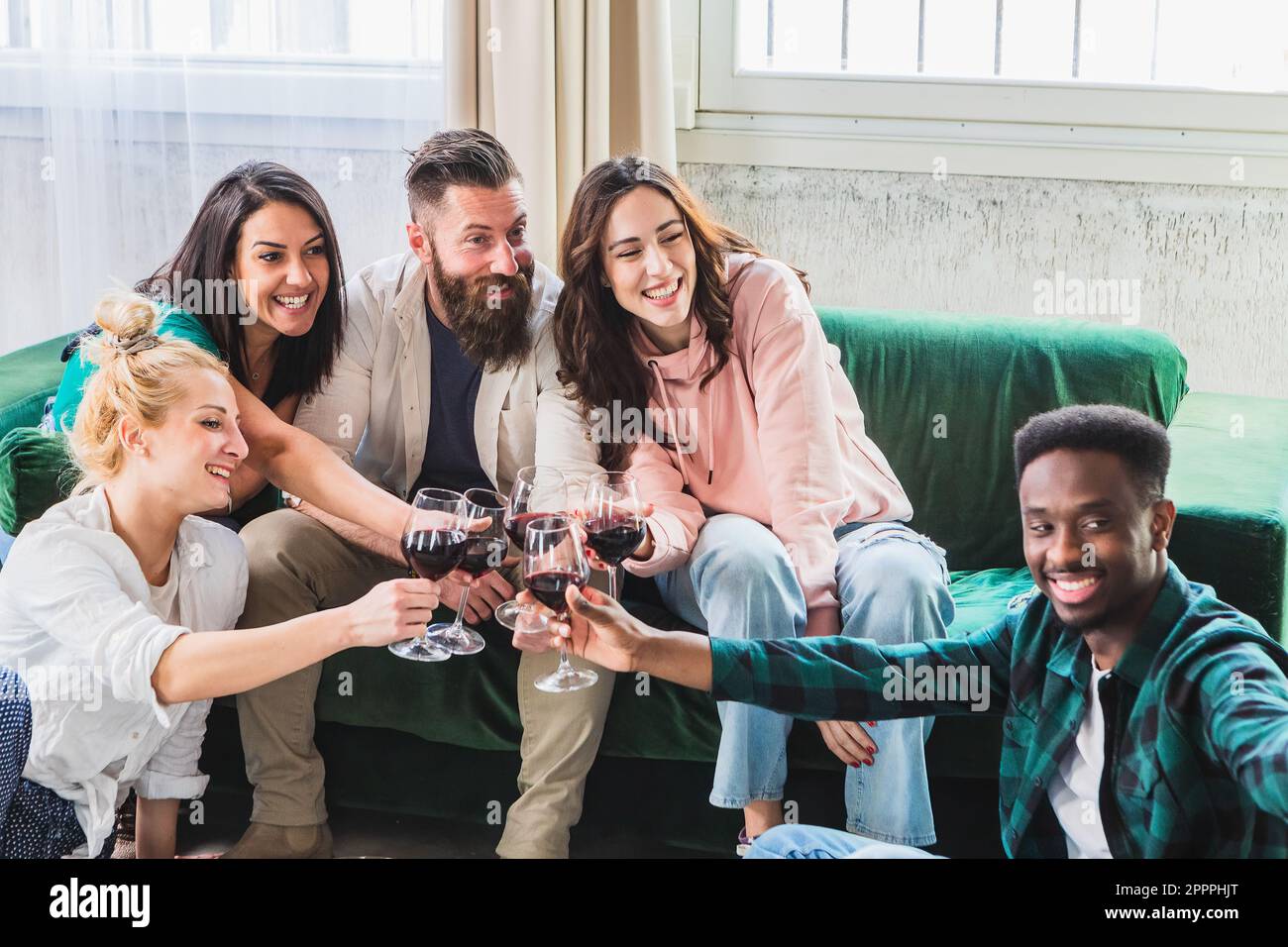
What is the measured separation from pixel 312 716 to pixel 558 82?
140 centimetres

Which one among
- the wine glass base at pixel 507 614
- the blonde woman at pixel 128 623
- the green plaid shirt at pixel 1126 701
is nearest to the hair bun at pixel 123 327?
the blonde woman at pixel 128 623

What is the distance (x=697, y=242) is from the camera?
2188 mm

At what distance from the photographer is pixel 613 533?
169cm

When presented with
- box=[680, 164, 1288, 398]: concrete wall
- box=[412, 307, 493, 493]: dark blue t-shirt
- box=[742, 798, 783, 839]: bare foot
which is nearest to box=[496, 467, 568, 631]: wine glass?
box=[412, 307, 493, 493]: dark blue t-shirt

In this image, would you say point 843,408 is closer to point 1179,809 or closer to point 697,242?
point 697,242

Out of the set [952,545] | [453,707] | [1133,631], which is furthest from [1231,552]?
[453,707]

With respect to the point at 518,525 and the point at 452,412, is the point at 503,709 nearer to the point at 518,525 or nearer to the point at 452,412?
the point at 518,525

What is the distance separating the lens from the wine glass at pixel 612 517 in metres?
1.69

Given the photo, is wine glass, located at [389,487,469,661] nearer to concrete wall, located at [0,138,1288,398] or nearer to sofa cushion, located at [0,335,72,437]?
sofa cushion, located at [0,335,72,437]

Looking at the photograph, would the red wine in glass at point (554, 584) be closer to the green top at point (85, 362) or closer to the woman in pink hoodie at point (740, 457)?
the woman in pink hoodie at point (740, 457)

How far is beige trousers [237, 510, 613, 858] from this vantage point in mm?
1991

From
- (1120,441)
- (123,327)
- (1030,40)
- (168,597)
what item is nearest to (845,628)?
(1120,441)

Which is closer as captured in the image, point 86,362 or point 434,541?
point 434,541
